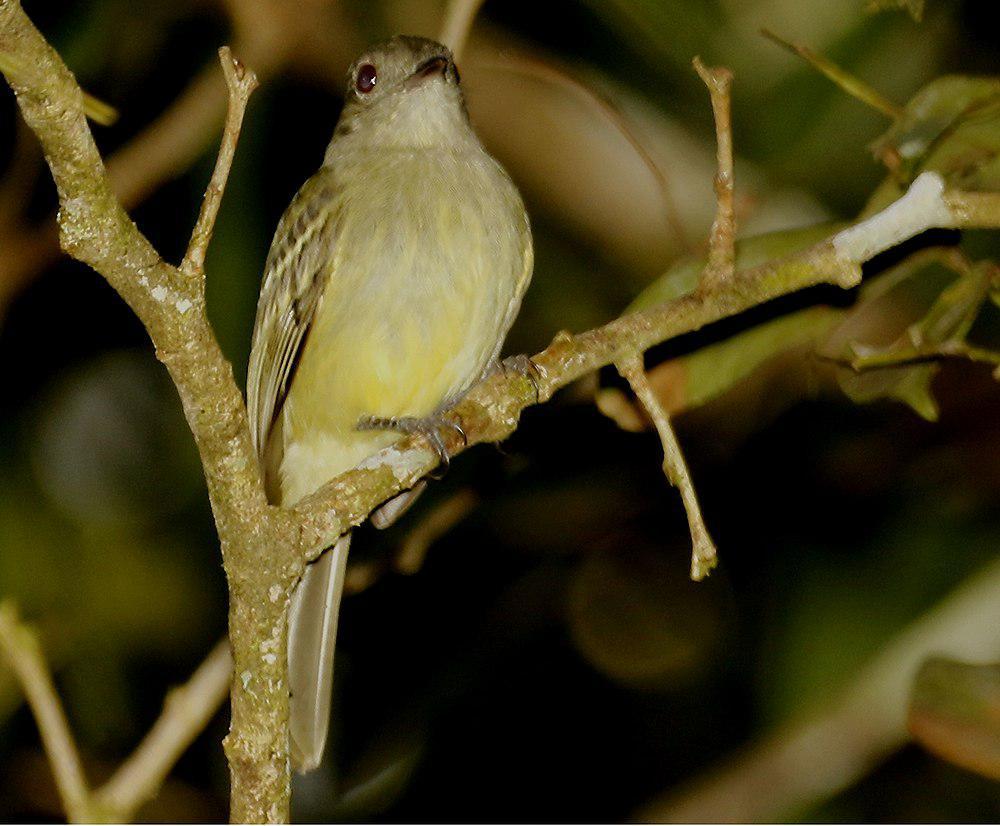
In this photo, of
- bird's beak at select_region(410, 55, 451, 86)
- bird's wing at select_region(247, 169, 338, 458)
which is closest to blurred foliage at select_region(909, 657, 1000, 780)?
bird's wing at select_region(247, 169, 338, 458)

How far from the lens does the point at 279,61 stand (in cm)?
557

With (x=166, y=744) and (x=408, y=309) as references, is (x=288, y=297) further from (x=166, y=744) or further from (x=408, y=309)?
(x=166, y=744)

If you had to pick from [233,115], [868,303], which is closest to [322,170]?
[868,303]

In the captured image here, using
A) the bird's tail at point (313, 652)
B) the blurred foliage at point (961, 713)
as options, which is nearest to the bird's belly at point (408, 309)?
the bird's tail at point (313, 652)

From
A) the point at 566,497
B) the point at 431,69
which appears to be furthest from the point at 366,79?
the point at 566,497

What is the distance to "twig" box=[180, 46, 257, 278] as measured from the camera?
2.37m

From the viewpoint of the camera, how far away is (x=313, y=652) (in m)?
3.90

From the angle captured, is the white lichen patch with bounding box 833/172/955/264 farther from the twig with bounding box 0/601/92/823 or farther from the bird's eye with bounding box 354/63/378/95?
the bird's eye with bounding box 354/63/378/95

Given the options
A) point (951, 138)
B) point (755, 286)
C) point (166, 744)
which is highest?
point (951, 138)

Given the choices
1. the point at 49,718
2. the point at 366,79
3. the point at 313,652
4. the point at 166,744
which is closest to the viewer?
the point at 49,718

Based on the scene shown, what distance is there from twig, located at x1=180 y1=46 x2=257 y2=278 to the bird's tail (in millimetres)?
1369

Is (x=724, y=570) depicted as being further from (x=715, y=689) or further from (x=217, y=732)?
(x=217, y=732)

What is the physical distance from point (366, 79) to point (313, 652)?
183 cm

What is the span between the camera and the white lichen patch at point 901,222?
118 inches
